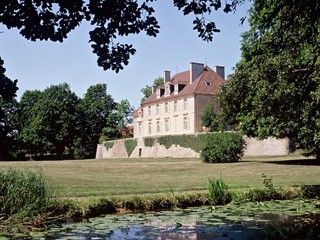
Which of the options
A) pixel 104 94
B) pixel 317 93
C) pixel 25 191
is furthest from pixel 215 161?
pixel 104 94

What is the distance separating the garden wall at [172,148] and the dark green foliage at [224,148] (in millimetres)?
7366

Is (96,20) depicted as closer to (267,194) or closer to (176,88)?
(267,194)

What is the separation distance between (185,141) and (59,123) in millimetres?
22688

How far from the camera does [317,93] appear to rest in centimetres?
1688

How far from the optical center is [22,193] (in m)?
9.11

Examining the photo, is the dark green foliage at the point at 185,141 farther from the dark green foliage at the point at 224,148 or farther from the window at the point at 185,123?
the dark green foliage at the point at 224,148

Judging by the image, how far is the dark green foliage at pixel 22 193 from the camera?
29.3 ft

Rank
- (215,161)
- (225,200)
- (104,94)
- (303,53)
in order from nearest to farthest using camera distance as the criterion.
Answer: (225,200) → (303,53) → (215,161) → (104,94)

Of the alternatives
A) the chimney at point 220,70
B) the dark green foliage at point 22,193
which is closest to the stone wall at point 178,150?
the chimney at point 220,70

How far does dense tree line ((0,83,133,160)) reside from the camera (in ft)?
200

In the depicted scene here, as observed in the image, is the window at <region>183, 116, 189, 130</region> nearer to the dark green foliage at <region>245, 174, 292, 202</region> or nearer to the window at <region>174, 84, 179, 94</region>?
the window at <region>174, 84, 179, 94</region>

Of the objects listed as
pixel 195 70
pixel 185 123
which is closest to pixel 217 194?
pixel 185 123

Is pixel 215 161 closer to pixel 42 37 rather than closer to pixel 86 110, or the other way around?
pixel 42 37

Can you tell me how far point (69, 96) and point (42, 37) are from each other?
208 feet
